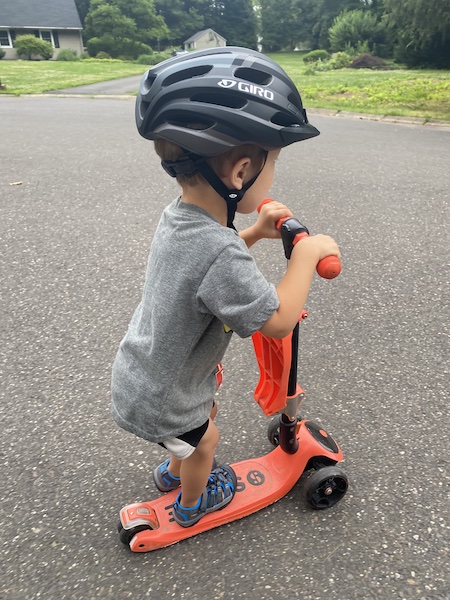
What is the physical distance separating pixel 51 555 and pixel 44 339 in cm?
140

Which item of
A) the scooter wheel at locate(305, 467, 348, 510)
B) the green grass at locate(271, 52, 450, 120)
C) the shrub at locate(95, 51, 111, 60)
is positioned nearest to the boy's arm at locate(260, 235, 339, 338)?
the scooter wheel at locate(305, 467, 348, 510)

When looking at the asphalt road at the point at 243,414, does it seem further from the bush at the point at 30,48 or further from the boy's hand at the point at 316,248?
the bush at the point at 30,48

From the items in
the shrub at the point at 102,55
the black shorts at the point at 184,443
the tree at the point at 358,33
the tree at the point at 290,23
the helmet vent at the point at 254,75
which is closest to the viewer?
the helmet vent at the point at 254,75

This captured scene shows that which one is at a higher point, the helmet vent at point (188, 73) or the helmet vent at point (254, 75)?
the helmet vent at point (188, 73)

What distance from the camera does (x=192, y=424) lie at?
1.60 metres

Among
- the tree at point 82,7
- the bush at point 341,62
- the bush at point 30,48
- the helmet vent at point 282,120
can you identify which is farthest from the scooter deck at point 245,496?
the tree at point 82,7

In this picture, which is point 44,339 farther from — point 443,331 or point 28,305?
point 443,331

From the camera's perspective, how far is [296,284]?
1.44 meters

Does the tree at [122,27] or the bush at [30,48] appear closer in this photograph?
the bush at [30,48]

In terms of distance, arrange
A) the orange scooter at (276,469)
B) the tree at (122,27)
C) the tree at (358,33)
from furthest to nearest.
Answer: the tree at (122,27), the tree at (358,33), the orange scooter at (276,469)

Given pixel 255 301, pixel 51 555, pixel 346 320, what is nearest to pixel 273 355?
pixel 255 301

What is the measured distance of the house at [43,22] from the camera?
140ft

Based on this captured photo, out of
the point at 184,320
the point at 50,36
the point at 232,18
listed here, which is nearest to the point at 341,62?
the point at 184,320

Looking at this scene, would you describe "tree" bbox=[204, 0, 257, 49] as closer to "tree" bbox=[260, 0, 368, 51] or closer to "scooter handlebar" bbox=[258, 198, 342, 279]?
"tree" bbox=[260, 0, 368, 51]
